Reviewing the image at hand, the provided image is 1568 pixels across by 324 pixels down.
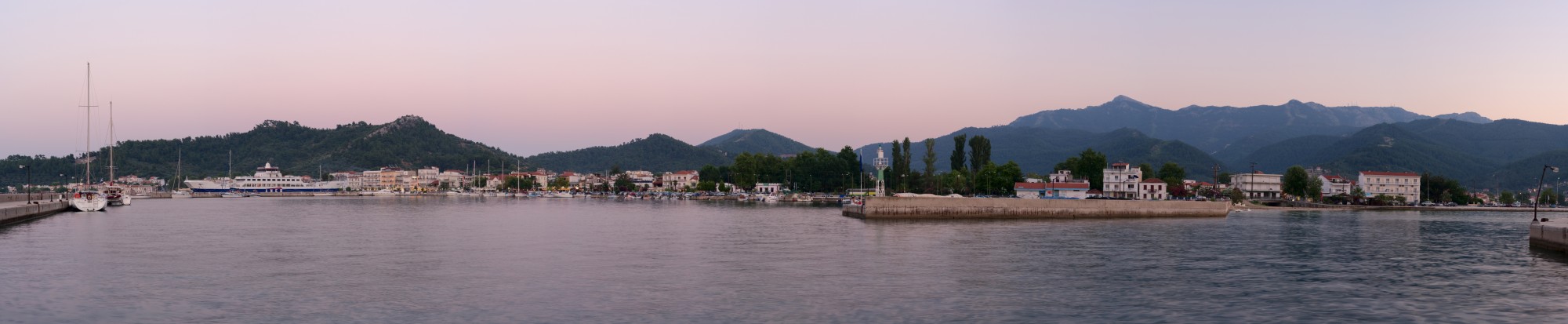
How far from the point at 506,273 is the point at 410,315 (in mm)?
8701

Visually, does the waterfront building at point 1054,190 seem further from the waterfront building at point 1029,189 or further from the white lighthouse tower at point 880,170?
the white lighthouse tower at point 880,170

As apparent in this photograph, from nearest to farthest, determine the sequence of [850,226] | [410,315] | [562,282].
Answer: [410,315] → [562,282] → [850,226]

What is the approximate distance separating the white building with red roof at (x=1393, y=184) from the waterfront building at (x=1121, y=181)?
40.6 m

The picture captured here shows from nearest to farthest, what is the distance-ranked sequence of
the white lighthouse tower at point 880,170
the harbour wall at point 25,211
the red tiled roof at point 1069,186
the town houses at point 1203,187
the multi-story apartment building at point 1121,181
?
the harbour wall at point 25,211 → the white lighthouse tower at point 880,170 → the red tiled roof at point 1069,186 → the town houses at point 1203,187 → the multi-story apartment building at point 1121,181

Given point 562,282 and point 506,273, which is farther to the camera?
point 506,273

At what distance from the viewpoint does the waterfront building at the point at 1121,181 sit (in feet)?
402

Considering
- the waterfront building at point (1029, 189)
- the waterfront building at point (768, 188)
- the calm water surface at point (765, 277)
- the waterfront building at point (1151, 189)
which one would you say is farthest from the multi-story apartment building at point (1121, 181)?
the calm water surface at point (765, 277)

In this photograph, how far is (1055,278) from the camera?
92.1 feet

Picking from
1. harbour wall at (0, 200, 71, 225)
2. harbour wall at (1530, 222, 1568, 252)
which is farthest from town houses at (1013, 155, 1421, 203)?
harbour wall at (0, 200, 71, 225)

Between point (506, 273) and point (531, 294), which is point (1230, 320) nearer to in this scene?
point (531, 294)

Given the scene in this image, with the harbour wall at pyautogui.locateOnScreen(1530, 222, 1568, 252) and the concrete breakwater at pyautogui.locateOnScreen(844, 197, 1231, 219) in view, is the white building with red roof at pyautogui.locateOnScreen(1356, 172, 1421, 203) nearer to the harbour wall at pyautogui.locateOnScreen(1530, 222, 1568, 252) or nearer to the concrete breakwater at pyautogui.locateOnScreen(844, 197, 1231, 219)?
the concrete breakwater at pyautogui.locateOnScreen(844, 197, 1231, 219)

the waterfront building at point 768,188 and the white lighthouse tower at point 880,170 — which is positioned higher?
the white lighthouse tower at point 880,170

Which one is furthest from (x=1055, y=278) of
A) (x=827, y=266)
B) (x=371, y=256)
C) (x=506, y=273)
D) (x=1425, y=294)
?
(x=371, y=256)

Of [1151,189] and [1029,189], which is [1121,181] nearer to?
[1151,189]
